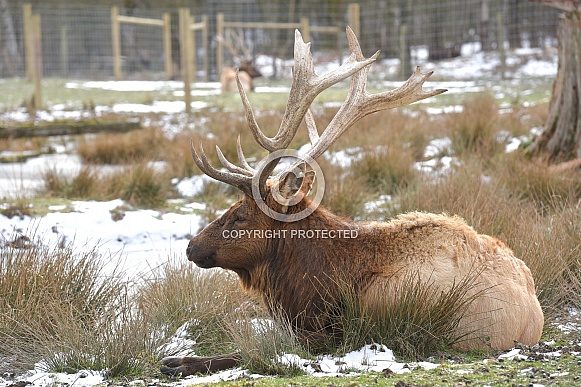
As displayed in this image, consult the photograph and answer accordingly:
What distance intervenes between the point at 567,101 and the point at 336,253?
4.66 m

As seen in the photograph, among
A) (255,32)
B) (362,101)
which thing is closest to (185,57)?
(362,101)

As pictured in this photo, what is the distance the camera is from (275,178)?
4680 millimetres

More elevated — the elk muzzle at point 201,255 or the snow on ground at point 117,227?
the elk muzzle at point 201,255

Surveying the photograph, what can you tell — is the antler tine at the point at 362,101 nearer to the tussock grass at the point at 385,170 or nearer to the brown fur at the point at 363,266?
the brown fur at the point at 363,266

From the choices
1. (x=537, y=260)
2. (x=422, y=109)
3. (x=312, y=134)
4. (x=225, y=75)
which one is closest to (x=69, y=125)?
(x=422, y=109)

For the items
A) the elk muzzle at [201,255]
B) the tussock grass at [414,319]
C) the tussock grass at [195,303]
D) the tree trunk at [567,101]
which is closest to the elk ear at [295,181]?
the elk muzzle at [201,255]

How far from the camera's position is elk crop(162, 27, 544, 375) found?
4.11 metres

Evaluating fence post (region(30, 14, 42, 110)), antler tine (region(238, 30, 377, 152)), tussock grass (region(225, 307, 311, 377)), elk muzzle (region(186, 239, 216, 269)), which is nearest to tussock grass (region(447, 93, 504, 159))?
antler tine (region(238, 30, 377, 152))

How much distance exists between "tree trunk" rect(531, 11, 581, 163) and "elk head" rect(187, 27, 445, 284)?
12.6 feet

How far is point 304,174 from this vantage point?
14.5 feet

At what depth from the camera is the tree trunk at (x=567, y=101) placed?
7828 mm

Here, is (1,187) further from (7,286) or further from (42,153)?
(7,286)

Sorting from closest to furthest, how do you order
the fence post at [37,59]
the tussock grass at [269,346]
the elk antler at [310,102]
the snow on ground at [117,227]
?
the tussock grass at [269,346]
the elk antler at [310,102]
the snow on ground at [117,227]
the fence post at [37,59]

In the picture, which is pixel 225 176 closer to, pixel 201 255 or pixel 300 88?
pixel 201 255
